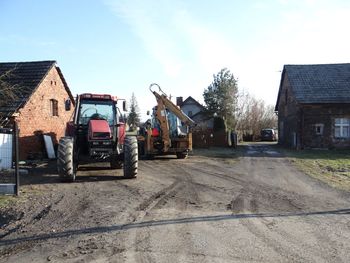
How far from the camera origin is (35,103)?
72.4 feet

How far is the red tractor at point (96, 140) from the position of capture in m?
13.3

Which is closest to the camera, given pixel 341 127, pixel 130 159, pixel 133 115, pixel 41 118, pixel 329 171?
pixel 130 159

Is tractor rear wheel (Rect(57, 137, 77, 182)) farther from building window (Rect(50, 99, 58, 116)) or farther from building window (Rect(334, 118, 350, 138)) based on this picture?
building window (Rect(334, 118, 350, 138))

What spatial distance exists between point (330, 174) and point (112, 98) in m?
8.68

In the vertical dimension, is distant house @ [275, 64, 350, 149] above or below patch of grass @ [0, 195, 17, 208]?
above

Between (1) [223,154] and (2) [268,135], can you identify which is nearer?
(1) [223,154]

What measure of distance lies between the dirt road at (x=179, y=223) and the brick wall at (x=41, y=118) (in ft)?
25.7

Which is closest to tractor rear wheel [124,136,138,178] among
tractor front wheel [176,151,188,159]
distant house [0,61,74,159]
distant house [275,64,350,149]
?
Result: distant house [0,61,74,159]

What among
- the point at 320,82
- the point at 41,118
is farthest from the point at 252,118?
the point at 41,118

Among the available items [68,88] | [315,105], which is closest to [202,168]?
[68,88]

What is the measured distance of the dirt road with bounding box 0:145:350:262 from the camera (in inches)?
249

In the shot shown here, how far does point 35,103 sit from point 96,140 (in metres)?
9.25

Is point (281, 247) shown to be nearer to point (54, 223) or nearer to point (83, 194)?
point (54, 223)

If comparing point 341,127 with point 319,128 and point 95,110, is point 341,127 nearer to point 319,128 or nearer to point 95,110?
point 319,128
